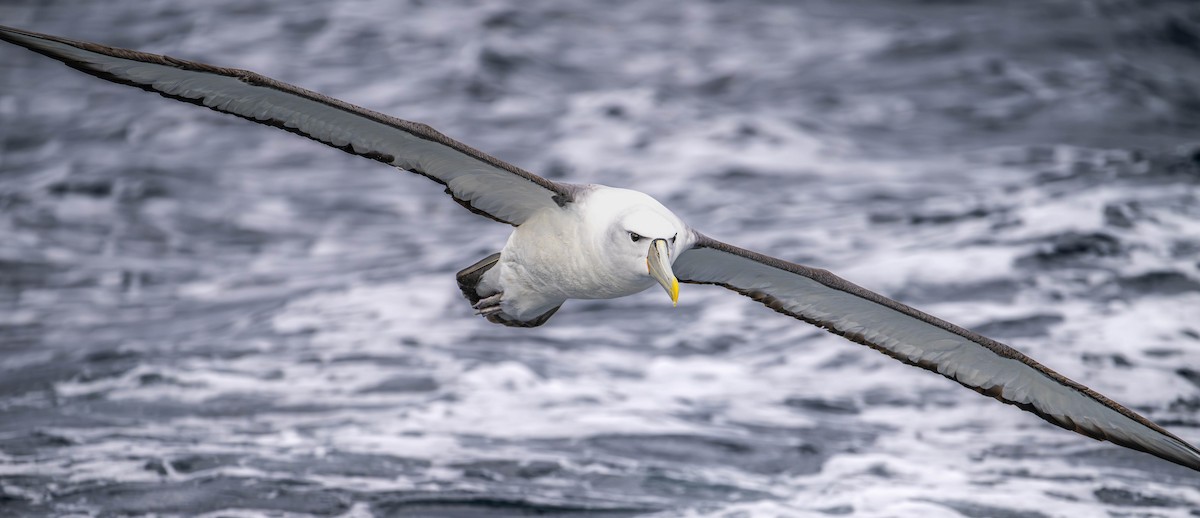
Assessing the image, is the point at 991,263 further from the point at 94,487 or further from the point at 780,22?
the point at 780,22

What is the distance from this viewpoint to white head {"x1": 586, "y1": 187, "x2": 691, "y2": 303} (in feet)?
27.5

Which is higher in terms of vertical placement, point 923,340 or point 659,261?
point 659,261

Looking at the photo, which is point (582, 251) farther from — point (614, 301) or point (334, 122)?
point (614, 301)

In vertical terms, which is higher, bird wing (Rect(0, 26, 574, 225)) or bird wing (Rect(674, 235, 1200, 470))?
bird wing (Rect(0, 26, 574, 225))

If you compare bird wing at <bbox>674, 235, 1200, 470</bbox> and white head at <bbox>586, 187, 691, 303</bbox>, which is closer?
white head at <bbox>586, 187, 691, 303</bbox>

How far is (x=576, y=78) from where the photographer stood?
28500 mm

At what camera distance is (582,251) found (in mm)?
8844

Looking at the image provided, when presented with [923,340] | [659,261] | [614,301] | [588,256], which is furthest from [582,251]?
[614,301]

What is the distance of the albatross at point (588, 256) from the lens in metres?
8.48

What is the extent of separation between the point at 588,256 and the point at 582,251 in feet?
0.24

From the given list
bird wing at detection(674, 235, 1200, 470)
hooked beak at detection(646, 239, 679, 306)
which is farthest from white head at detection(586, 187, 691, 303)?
bird wing at detection(674, 235, 1200, 470)

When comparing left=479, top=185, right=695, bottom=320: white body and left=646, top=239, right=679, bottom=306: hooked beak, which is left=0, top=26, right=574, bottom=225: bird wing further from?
left=646, top=239, right=679, bottom=306: hooked beak

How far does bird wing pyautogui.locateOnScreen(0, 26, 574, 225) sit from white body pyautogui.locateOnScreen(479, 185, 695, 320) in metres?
0.17

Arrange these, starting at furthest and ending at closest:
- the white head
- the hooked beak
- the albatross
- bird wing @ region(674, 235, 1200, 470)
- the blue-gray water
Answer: the blue-gray water < bird wing @ region(674, 235, 1200, 470) < the albatross < the white head < the hooked beak
